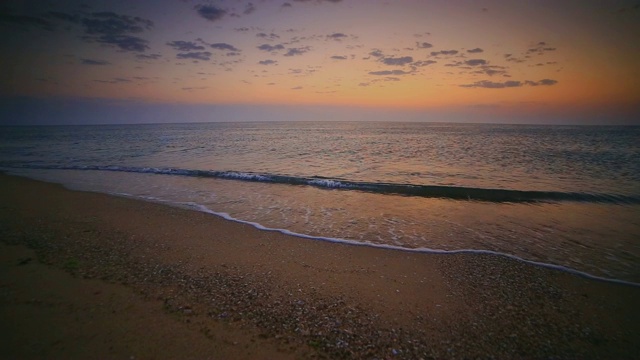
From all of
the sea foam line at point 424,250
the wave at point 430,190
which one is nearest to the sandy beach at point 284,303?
the sea foam line at point 424,250

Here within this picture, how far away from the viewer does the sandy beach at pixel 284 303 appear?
3531 mm

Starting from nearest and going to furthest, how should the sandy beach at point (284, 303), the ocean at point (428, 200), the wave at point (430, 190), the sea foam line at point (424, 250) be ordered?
the sandy beach at point (284, 303) < the sea foam line at point (424, 250) < the ocean at point (428, 200) < the wave at point (430, 190)

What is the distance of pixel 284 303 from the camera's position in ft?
14.6

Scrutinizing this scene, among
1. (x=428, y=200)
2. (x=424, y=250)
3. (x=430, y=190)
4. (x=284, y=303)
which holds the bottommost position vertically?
(x=424, y=250)

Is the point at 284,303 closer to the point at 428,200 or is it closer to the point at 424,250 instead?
the point at 424,250

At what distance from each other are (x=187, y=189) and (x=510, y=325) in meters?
13.9

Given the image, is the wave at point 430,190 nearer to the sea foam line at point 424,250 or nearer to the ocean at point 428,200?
the ocean at point 428,200

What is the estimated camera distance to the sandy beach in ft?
11.6

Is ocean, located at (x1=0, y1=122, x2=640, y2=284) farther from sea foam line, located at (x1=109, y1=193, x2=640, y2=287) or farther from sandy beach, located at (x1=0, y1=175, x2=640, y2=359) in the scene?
sandy beach, located at (x1=0, y1=175, x2=640, y2=359)

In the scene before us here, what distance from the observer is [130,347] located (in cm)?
344

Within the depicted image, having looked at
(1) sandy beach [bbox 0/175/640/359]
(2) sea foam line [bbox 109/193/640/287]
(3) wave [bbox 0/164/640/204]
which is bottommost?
(2) sea foam line [bbox 109/193/640/287]

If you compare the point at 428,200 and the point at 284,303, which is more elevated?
the point at 428,200

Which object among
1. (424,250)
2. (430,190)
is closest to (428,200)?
(430,190)

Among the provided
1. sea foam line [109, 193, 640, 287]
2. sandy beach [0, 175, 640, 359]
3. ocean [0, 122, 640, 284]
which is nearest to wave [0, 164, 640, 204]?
ocean [0, 122, 640, 284]
